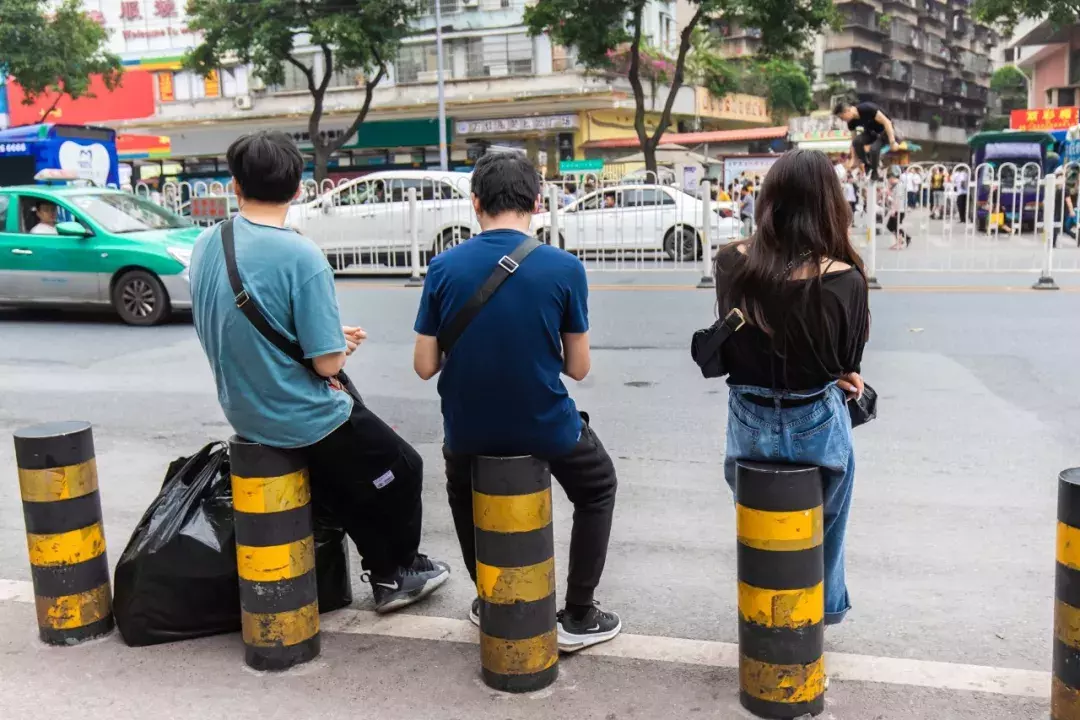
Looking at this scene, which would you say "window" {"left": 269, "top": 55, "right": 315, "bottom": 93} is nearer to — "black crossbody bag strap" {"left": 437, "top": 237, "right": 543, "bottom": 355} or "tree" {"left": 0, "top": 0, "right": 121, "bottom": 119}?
"tree" {"left": 0, "top": 0, "right": 121, "bottom": 119}

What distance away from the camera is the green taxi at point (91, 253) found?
35.7 feet

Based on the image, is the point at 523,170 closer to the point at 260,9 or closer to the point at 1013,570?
the point at 1013,570

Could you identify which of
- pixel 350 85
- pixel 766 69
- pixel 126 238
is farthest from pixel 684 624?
pixel 766 69

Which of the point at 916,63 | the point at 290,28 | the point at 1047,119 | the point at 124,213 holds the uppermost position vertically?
the point at 916,63

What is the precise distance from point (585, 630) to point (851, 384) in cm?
119

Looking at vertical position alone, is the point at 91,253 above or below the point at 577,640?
above

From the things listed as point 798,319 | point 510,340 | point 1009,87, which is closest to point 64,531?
point 510,340

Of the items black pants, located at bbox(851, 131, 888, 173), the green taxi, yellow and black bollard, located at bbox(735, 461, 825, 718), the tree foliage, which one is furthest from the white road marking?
the tree foliage

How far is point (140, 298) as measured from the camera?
11.0 meters

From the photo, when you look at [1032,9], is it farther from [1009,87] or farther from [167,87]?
[1009,87]

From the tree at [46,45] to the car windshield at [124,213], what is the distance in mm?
23303

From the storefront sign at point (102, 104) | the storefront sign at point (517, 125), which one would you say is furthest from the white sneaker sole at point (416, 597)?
the storefront sign at point (102, 104)

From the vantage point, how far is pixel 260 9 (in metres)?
30.0

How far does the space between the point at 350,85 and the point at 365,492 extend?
130ft
